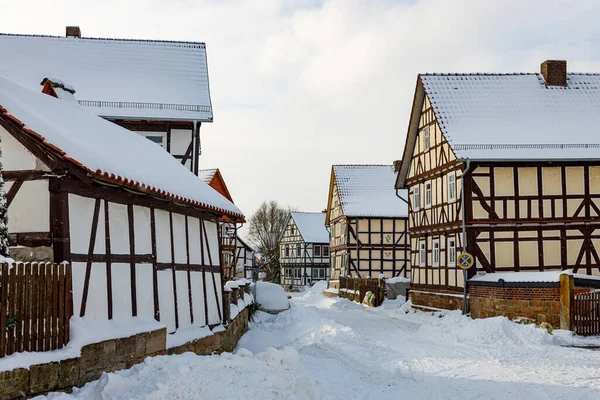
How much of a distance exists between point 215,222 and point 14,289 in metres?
9.52

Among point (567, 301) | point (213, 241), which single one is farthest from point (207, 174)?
point (567, 301)

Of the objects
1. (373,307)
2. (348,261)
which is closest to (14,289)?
(373,307)

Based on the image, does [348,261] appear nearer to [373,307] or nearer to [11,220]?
[373,307]

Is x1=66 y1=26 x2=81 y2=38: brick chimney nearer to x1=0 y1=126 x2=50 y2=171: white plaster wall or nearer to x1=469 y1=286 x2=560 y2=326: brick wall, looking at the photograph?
x1=469 y1=286 x2=560 y2=326: brick wall

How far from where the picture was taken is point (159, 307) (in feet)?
41.0

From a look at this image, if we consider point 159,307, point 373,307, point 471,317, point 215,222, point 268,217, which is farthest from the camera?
point 268,217

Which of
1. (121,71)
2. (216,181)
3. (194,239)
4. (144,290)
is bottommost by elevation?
(144,290)

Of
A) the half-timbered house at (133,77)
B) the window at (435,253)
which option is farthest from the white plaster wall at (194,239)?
the window at (435,253)

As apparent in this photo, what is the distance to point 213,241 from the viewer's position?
16.8 meters

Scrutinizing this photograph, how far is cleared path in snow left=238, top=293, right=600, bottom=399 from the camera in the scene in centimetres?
1127

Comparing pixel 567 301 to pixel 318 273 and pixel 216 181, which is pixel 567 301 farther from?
pixel 318 273

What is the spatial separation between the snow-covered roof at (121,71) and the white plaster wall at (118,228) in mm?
12503

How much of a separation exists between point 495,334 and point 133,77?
16.2 meters

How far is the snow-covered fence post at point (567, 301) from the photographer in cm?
1861
